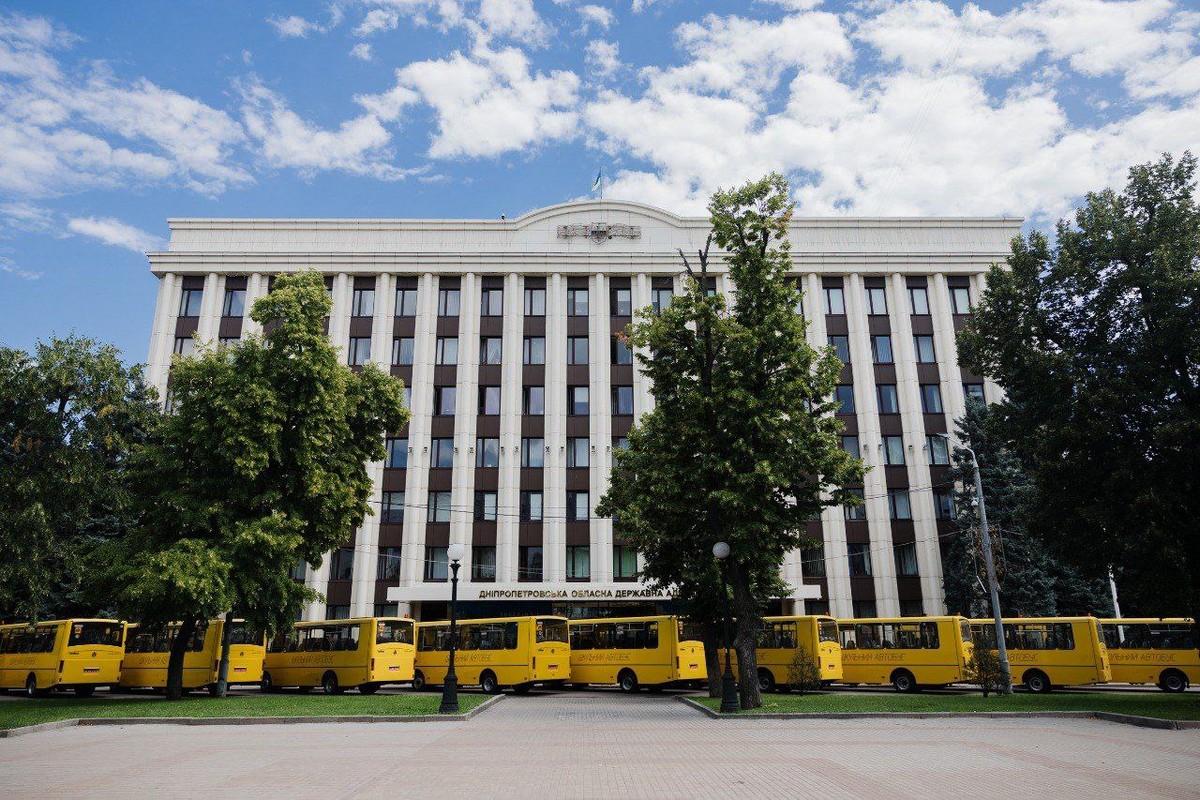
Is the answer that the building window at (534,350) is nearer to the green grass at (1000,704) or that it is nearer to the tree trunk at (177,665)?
the tree trunk at (177,665)

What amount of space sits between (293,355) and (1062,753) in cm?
2327

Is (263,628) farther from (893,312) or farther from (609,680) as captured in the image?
(893,312)

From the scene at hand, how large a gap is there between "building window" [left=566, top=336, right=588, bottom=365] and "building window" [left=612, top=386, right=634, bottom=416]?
8.72 ft

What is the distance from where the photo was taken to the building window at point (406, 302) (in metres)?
45.7

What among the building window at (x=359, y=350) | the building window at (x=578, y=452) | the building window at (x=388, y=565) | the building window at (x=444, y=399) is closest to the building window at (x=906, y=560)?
the building window at (x=578, y=452)

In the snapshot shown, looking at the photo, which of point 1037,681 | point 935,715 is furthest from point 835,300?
point 935,715

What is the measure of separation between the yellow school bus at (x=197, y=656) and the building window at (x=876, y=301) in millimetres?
37004

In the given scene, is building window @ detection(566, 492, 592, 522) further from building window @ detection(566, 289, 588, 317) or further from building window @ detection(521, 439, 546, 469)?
building window @ detection(566, 289, 588, 317)

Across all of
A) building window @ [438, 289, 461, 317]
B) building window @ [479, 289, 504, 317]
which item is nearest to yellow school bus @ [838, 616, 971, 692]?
building window @ [479, 289, 504, 317]

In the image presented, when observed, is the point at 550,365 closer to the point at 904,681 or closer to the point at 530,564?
the point at 530,564

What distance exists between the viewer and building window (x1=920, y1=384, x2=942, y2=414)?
4394cm

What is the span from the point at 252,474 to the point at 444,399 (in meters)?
21.2

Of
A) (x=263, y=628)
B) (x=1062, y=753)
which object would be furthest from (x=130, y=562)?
(x=1062, y=753)

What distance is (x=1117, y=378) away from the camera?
19.0m
